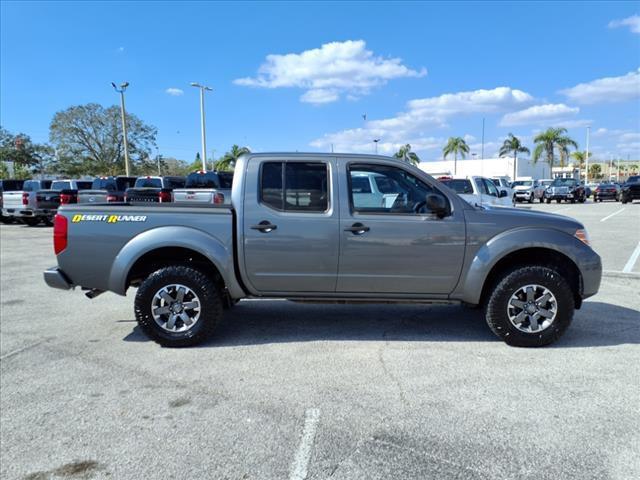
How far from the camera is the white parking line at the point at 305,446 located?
274 centimetres

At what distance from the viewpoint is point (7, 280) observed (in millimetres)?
8188

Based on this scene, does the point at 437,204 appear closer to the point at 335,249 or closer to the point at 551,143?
the point at 335,249

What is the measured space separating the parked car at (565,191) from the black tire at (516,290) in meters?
33.0

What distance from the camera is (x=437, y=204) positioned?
4.54 meters

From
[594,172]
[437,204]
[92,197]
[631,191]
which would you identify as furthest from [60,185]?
[594,172]

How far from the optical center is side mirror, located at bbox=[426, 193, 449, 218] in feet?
14.9

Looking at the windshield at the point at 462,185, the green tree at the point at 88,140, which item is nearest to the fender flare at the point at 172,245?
the windshield at the point at 462,185

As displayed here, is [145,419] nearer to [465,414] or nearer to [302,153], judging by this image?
[465,414]

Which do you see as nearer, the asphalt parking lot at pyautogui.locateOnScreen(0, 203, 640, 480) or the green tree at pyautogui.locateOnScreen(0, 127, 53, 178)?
the asphalt parking lot at pyautogui.locateOnScreen(0, 203, 640, 480)

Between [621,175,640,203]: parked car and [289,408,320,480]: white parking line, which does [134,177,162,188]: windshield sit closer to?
[289,408,320,480]: white parking line

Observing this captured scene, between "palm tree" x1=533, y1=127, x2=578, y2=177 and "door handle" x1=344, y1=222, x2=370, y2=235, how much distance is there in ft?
212

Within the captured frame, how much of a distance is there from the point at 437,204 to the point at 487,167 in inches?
2892

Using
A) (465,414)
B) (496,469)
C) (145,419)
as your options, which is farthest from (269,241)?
(496,469)

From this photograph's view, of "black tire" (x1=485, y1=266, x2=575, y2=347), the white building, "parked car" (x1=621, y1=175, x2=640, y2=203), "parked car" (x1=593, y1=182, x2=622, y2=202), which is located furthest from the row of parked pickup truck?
the white building
